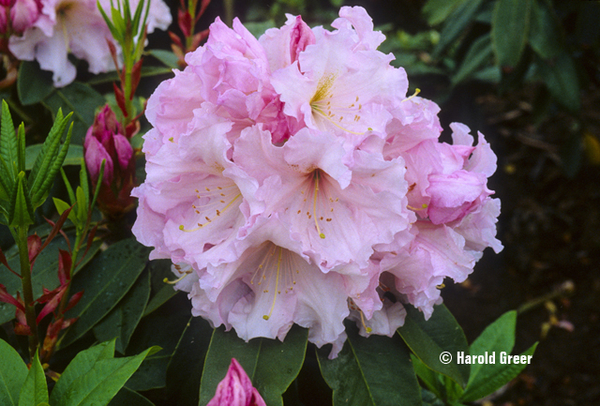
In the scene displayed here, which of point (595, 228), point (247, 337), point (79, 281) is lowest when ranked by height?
point (595, 228)

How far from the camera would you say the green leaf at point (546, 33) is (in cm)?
170

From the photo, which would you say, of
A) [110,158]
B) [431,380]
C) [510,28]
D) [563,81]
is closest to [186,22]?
[110,158]

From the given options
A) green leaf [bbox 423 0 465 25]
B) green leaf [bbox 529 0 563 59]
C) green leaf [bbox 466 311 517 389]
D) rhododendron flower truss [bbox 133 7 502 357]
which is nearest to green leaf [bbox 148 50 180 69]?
rhododendron flower truss [bbox 133 7 502 357]

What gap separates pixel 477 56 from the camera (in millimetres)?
2055

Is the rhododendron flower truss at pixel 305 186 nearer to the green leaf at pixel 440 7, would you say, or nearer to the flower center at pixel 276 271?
the flower center at pixel 276 271

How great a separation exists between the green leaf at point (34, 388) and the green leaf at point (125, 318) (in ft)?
0.60

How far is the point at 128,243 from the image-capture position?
88 cm

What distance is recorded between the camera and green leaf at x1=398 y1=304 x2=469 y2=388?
2.48 ft

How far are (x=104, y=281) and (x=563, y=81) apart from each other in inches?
72.9

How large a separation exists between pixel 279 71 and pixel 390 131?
Result: 164 millimetres

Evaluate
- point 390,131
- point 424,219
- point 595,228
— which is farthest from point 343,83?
point 595,228

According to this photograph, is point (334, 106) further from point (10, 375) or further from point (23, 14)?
point (23, 14)

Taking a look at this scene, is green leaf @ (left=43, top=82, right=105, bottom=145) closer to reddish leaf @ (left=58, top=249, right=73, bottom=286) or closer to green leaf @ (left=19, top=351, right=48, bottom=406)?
reddish leaf @ (left=58, top=249, right=73, bottom=286)

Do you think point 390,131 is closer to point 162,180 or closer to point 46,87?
point 162,180
